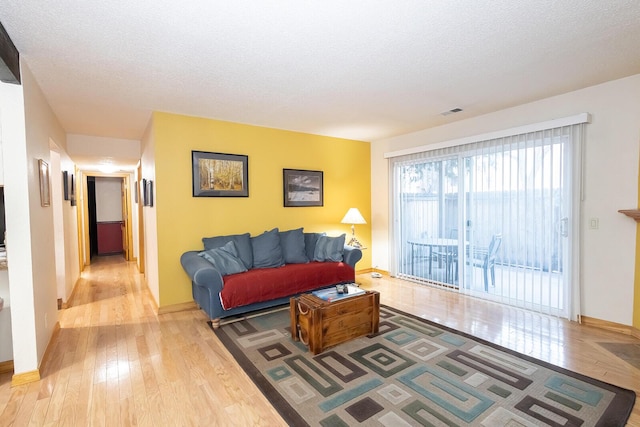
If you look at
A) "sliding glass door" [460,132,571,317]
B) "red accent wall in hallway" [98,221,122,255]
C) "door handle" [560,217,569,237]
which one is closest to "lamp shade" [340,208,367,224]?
"sliding glass door" [460,132,571,317]

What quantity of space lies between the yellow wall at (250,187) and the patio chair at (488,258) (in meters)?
2.00

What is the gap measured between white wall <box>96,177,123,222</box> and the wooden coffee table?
25.9 feet

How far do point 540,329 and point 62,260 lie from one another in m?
5.61

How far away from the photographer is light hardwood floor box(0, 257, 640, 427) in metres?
1.99

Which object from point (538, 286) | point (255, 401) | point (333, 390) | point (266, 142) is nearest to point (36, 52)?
point (266, 142)

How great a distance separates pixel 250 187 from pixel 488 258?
338 cm

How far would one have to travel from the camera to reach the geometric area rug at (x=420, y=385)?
6.24 ft

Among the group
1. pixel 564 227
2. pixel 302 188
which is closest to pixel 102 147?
pixel 302 188

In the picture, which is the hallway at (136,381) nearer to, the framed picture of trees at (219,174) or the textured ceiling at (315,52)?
the framed picture of trees at (219,174)

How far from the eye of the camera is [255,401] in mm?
2096

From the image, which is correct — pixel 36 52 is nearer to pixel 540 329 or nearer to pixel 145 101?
pixel 145 101

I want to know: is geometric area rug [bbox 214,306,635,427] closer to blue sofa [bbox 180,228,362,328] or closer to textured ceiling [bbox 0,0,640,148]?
blue sofa [bbox 180,228,362,328]

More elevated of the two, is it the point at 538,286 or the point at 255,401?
the point at 538,286

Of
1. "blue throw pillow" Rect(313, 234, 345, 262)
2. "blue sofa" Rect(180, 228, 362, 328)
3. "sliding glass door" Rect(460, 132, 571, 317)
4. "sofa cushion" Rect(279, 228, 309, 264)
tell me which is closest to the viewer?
"blue sofa" Rect(180, 228, 362, 328)
